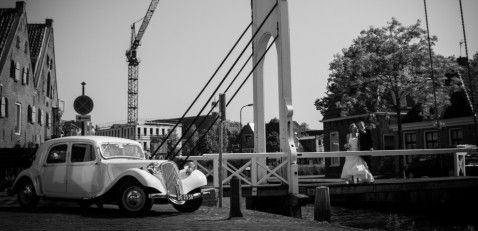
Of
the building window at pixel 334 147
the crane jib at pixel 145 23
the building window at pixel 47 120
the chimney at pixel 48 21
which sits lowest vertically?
the building window at pixel 334 147

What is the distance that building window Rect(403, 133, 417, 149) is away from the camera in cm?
3576

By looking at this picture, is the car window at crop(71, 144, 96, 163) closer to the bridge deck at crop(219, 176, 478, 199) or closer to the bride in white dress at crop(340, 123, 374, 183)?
the bridge deck at crop(219, 176, 478, 199)

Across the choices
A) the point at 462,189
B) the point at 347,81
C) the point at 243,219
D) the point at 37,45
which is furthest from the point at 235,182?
the point at 37,45

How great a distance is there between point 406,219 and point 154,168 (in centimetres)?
825

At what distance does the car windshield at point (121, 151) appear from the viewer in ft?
33.6

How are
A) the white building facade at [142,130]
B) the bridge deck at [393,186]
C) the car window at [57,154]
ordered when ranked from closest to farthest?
the car window at [57,154]
the bridge deck at [393,186]
the white building facade at [142,130]

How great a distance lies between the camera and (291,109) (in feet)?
39.5

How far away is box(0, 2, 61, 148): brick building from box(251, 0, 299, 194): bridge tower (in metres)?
17.8

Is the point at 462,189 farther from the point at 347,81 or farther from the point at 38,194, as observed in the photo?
the point at 347,81

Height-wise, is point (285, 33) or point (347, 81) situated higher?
point (347, 81)

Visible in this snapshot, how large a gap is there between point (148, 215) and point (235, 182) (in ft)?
6.21

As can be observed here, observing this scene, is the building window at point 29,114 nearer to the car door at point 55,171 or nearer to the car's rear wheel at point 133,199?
the car door at point 55,171

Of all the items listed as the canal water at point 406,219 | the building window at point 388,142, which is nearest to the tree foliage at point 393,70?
the building window at point 388,142

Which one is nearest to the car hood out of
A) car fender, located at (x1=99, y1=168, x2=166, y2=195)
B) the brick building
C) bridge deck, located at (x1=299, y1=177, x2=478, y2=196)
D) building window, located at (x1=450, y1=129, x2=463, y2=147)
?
car fender, located at (x1=99, y1=168, x2=166, y2=195)
